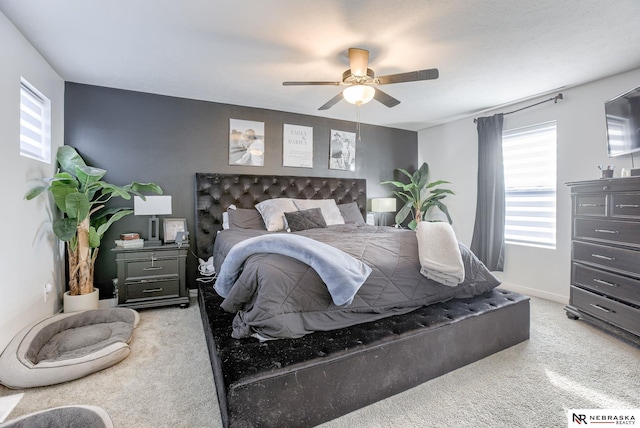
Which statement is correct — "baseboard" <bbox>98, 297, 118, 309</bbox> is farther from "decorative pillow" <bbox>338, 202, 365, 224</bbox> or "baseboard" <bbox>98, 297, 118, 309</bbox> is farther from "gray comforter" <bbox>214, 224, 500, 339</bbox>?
"decorative pillow" <bbox>338, 202, 365, 224</bbox>

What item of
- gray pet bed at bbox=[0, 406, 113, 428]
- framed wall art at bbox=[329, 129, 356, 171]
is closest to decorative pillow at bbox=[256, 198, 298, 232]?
framed wall art at bbox=[329, 129, 356, 171]

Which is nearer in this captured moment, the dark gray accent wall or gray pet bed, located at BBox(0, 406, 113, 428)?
gray pet bed, located at BBox(0, 406, 113, 428)

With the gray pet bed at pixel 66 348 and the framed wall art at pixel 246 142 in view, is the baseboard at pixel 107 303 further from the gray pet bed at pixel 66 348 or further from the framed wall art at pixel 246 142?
the framed wall art at pixel 246 142

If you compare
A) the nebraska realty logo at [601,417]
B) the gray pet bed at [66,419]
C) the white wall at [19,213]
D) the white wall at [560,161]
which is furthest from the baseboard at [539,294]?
the white wall at [19,213]

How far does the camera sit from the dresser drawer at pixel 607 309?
7.20 feet

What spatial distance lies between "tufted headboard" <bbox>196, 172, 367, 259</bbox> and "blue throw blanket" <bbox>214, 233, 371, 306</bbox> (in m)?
1.76

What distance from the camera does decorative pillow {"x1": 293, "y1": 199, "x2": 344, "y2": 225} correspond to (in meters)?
3.74

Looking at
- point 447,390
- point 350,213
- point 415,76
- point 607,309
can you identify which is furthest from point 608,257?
point 350,213

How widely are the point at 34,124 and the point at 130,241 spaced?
4.26ft

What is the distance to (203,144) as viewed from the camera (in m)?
3.62

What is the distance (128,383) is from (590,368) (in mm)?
3022

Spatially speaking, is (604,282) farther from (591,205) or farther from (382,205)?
(382,205)

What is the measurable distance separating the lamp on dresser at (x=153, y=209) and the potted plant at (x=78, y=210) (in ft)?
0.34

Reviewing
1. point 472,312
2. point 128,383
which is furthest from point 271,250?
point 472,312
